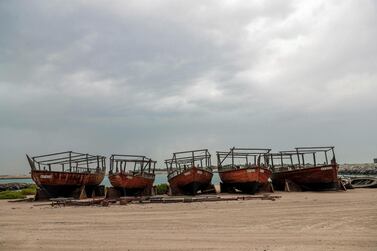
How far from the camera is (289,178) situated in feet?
90.6

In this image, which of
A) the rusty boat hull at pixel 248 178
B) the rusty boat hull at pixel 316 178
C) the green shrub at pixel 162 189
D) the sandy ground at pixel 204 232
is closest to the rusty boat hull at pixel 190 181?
the rusty boat hull at pixel 248 178

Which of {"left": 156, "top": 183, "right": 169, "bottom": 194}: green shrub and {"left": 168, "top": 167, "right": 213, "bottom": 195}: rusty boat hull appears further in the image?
{"left": 156, "top": 183, "right": 169, "bottom": 194}: green shrub

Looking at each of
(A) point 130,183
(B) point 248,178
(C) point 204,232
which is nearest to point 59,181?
(A) point 130,183

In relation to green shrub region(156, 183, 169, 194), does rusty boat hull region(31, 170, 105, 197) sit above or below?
above

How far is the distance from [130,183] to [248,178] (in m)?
7.75

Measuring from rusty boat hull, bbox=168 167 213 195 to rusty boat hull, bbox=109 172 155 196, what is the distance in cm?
193

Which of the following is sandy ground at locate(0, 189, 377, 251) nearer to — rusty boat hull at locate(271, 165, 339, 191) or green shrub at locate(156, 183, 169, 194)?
rusty boat hull at locate(271, 165, 339, 191)

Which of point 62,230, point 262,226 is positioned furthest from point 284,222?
point 62,230

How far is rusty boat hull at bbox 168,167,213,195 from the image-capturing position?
2478 cm

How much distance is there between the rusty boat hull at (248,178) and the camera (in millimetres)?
24984

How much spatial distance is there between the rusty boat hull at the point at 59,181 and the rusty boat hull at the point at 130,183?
8.26ft

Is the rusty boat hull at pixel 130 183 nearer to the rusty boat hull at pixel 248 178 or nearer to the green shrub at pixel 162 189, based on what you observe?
the green shrub at pixel 162 189

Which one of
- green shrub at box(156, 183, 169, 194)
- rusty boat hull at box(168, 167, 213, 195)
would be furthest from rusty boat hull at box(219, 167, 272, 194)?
green shrub at box(156, 183, 169, 194)

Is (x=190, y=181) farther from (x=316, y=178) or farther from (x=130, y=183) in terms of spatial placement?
(x=316, y=178)
